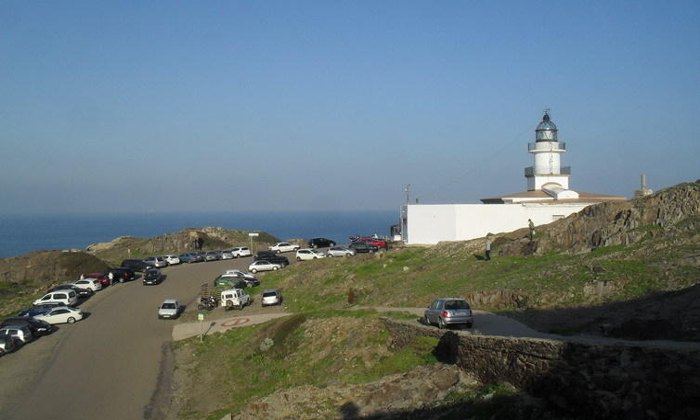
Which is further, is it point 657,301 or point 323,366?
point 323,366

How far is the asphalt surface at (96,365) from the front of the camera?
83.4ft

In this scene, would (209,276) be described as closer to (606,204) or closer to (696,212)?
(606,204)

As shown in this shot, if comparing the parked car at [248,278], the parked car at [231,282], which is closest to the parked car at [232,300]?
the parked car at [231,282]

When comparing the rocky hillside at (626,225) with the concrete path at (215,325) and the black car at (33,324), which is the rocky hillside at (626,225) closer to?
the concrete path at (215,325)

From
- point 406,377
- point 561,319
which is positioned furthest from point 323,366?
point 561,319

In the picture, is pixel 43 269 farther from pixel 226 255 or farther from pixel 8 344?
pixel 8 344

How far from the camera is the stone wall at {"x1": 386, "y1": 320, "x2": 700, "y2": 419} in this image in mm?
11977

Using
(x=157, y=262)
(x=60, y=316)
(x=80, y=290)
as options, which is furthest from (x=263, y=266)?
(x=60, y=316)

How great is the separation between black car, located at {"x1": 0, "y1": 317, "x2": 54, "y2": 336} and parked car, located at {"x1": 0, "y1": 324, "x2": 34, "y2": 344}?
1.47 ft

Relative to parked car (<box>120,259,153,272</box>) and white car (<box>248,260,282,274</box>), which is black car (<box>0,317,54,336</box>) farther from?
parked car (<box>120,259,153,272</box>)

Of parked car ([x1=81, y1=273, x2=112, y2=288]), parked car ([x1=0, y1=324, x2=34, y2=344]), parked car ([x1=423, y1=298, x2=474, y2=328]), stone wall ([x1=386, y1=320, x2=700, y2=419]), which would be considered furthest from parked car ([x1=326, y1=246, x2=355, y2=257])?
stone wall ([x1=386, y1=320, x2=700, y2=419])

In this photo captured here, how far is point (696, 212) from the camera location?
32125mm

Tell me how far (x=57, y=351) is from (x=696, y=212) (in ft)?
108

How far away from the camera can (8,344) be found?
35094 millimetres
